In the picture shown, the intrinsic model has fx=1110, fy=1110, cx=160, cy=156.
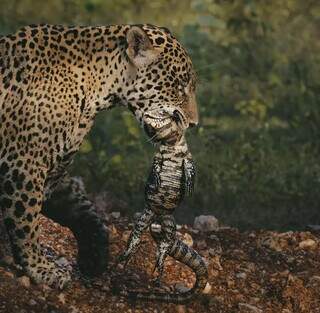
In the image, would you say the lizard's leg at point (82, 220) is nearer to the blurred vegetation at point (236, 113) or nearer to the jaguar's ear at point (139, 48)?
the jaguar's ear at point (139, 48)

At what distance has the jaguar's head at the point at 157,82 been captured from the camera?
6957 millimetres

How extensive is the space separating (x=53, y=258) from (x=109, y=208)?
1.79 m

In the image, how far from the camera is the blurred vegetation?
10125mm

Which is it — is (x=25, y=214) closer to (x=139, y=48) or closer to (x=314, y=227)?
(x=139, y=48)

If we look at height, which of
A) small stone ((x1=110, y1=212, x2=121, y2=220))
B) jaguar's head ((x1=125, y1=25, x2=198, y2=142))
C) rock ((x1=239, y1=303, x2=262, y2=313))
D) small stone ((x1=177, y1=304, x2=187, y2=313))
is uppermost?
jaguar's head ((x1=125, y1=25, x2=198, y2=142))

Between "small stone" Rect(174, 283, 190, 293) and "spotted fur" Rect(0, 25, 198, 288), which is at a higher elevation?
"spotted fur" Rect(0, 25, 198, 288)

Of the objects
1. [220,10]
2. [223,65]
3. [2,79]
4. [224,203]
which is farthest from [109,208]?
[220,10]

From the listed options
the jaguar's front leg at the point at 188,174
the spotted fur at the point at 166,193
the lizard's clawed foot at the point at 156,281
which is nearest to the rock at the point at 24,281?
the spotted fur at the point at 166,193

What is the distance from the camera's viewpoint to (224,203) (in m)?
10.0

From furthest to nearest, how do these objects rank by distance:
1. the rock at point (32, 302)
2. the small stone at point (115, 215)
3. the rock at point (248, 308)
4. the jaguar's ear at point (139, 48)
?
the small stone at point (115, 215) → the rock at point (248, 308) → the jaguar's ear at point (139, 48) → the rock at point (32, 302)

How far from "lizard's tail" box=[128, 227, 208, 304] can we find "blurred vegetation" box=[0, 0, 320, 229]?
2.38m

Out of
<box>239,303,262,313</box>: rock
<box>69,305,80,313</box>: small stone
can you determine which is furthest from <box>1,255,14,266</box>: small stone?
<box>239,303,262,313</box>: rock

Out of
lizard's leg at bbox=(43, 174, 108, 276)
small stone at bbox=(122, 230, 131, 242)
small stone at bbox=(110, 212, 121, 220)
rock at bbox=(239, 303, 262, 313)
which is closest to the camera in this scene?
rock at bbox=(239, 303, 262, 313)

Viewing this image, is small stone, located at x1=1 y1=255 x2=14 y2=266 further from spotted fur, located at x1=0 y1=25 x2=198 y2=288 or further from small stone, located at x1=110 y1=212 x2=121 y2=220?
small stone, located at x1=110 y1=212 x2=121 y2=220
